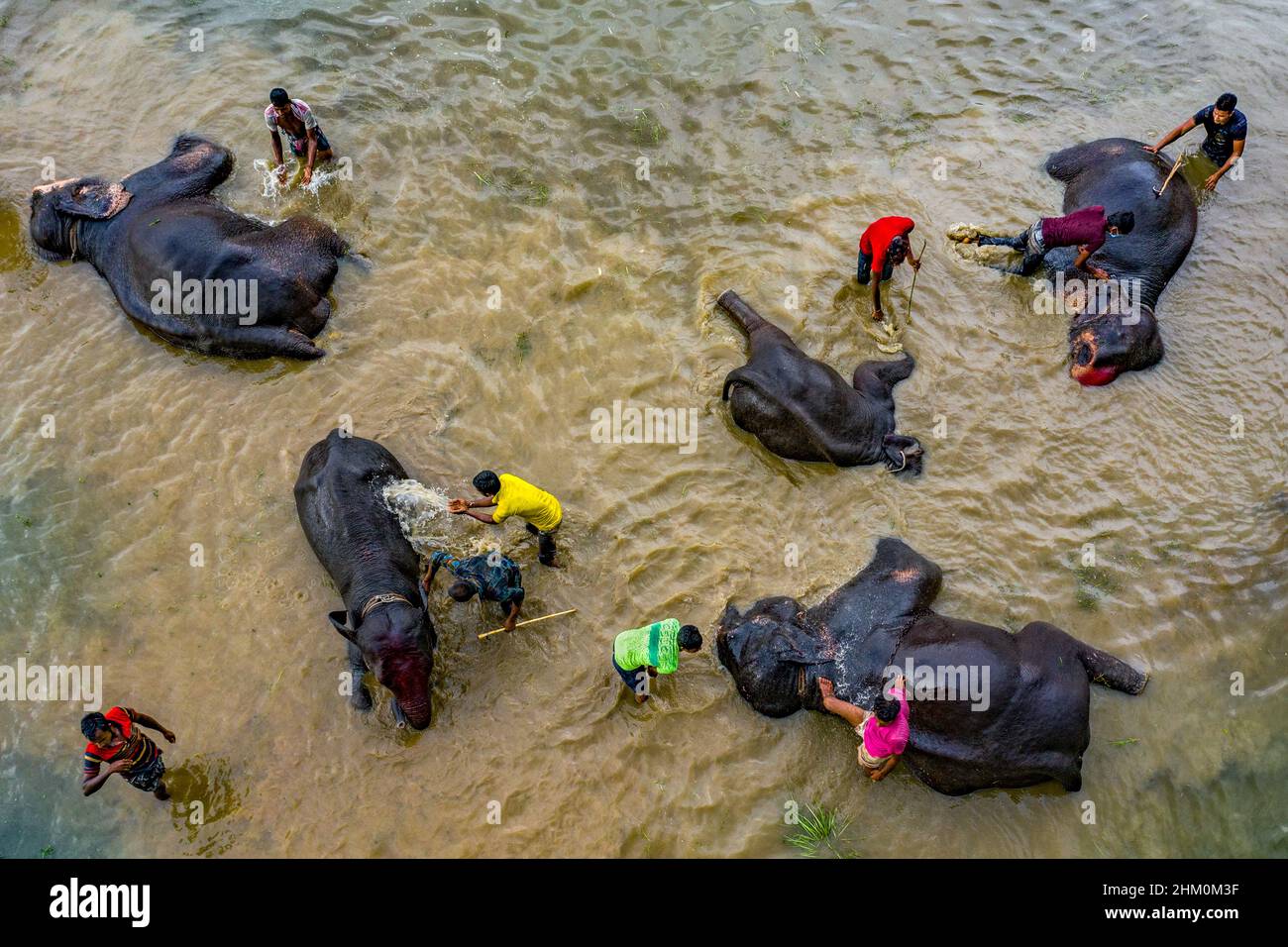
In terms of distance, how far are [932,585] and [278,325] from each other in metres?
7.30

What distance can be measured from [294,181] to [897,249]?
7224 mm

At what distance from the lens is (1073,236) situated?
351 inches

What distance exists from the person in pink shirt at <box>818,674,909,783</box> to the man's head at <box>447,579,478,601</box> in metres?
3.08

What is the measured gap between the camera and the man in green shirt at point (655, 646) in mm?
6477

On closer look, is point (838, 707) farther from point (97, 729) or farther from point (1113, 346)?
point (97, 729)

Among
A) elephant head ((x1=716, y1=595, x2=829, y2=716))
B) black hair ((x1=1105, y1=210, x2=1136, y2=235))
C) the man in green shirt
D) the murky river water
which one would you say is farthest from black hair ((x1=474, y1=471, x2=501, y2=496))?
black hair ((x1=1105, y1=210, x2=1136, y2=235))

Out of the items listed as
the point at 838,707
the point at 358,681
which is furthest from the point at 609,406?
the point at 838,707

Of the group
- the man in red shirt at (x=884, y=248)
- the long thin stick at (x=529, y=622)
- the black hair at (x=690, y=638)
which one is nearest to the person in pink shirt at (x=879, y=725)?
the black hair at (x=690, y=638)

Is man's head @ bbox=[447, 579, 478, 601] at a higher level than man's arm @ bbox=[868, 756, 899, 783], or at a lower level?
higher

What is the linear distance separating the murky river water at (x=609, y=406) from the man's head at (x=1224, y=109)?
1.13 metres

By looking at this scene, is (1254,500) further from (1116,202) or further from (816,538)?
(816,538)

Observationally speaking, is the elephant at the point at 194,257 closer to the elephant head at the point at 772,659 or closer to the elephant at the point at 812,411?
the elephant at the point at 812,411

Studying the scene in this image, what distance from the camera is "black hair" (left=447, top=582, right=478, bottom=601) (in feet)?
22.7

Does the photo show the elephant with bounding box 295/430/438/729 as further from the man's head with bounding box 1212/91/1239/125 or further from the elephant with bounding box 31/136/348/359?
the man's head with bounding box 1212/91/1239/125
